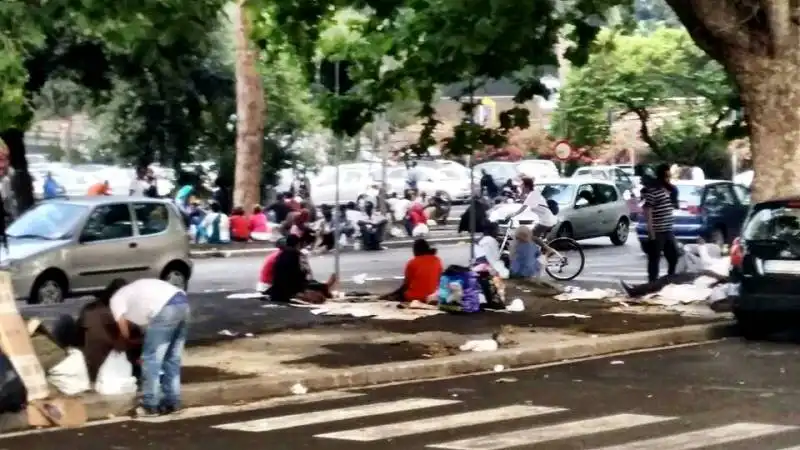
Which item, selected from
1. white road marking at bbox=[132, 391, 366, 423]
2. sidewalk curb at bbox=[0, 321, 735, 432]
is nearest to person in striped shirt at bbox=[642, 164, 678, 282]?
sidewalk curb at bbox=[0, 321, 735, 432]

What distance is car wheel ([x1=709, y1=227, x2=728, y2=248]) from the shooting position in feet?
108

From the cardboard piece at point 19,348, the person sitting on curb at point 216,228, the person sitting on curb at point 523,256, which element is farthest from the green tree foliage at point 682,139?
the cardboard piece at point 19,348

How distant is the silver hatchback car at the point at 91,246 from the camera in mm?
19812

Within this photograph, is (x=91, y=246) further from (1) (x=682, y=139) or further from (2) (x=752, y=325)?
(1) (x=682, y=139)

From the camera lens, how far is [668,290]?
19938mm

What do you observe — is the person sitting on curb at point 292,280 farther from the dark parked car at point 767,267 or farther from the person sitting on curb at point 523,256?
the dark parked car at point 767,267

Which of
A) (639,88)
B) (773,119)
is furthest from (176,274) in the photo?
(639,88)

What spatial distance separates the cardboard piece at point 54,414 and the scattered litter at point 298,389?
2.17m

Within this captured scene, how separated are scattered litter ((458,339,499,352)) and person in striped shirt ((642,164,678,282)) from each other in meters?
7.24

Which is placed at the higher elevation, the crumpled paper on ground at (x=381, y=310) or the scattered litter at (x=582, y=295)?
the scattered litter at (x=582, y=295)

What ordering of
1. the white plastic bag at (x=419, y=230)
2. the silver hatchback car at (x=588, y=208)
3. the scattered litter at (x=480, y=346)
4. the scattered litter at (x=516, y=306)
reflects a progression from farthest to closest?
the white plastic bag at (x=419, y=230), the silver hatchback car at (x=588, y=208), the scattered litter at (x=516, y=306), the scattered litter at (x=480, y=346)

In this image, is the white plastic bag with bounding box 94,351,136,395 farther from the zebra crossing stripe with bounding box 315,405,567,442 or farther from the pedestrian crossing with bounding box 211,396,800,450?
the zebra crossing stripe with bounding box 315,405,567,442

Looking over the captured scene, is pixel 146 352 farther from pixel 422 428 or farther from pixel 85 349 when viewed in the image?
pixel 422 428

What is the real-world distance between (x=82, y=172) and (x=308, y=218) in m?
19.3
